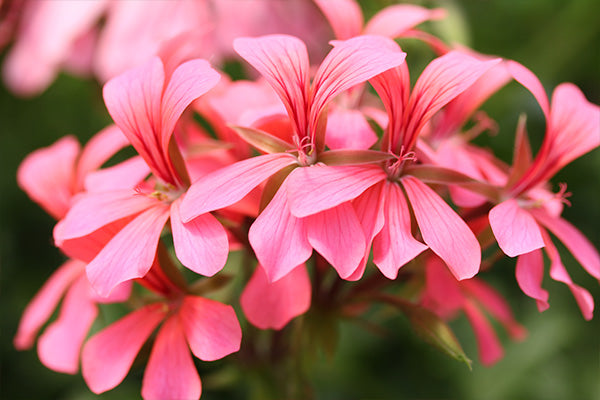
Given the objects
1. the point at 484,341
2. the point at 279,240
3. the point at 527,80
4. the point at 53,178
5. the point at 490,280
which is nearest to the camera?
the point at 279,240

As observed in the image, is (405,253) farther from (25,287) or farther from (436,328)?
(25,287)

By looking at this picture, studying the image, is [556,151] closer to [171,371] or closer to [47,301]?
[171,371]

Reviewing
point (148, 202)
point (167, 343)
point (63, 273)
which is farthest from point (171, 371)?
point (63, 273)

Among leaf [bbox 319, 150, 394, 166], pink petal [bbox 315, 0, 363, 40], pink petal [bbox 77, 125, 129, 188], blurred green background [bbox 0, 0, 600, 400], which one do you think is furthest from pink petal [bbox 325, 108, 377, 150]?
blurred green background [bbox 0, 0, 600, 400]

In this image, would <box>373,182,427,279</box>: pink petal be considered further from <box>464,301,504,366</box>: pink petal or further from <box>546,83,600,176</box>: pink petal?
<box>464,301,504,366</box>: pink petal

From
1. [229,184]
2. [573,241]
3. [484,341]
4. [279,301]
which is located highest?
[229,184]

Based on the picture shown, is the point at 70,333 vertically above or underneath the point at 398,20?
underneath
